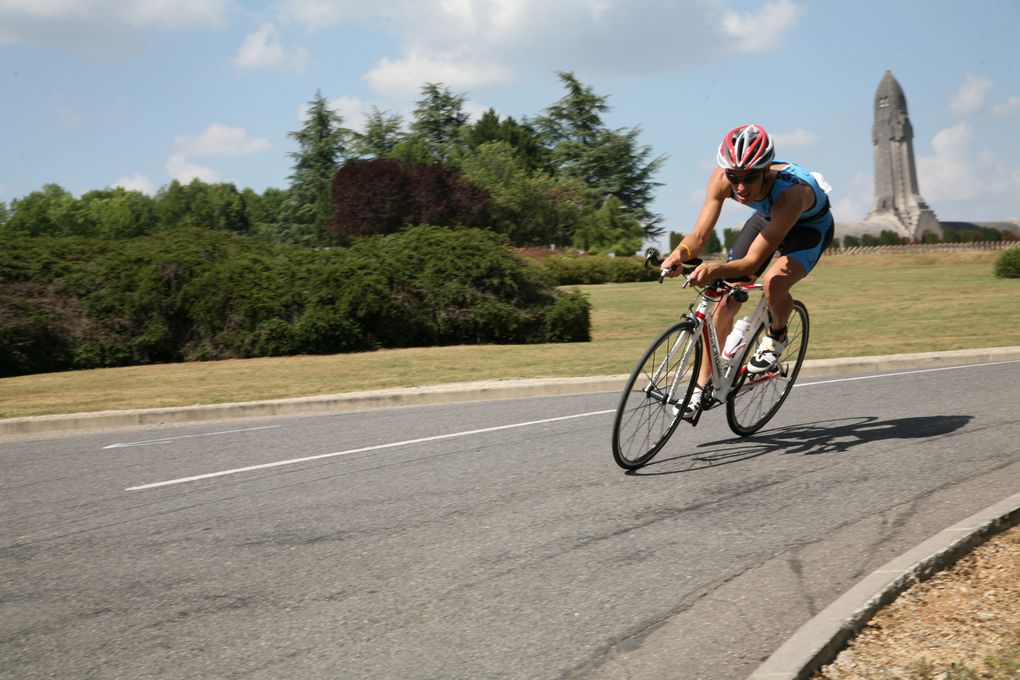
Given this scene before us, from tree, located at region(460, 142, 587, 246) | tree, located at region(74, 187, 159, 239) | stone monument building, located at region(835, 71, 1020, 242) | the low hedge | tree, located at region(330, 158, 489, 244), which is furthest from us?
tree, located at region(74, 187, 159, 239)

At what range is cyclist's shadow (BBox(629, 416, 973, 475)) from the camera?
285 inches

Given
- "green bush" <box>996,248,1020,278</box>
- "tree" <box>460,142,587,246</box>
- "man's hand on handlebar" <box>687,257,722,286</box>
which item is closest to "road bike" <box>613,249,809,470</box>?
"man's hand on handlebar" <box>687,257,722,286</box>

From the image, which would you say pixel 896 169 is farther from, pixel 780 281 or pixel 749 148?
pixel 749 148

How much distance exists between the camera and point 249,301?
18.2 meters

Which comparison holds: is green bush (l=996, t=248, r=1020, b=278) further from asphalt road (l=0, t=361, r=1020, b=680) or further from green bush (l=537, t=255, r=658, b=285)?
asphalt road (l=0, t=361, r=1020, b=680)

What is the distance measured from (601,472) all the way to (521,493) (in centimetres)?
76

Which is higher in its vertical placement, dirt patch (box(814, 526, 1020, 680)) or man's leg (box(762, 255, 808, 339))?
man's leg (box(762, 255, 808, 339))

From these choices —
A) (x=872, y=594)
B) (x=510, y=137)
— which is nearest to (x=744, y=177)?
(x=872, y=594)

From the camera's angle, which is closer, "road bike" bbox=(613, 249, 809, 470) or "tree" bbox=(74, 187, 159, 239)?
"road bike" bbox=(613, 249, 809, 470)

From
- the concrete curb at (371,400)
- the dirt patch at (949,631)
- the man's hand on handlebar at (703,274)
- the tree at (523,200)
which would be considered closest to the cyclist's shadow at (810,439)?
the man's hand on handlebar at (703,274)

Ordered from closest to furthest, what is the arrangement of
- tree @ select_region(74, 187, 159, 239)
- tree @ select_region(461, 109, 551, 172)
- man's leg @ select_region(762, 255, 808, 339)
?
man's leg @ select_region(762, 255, 808, 339)
tree @ select_region(461, 109, 551, 172)
tree @ select_region(74, 187, 159, 239)

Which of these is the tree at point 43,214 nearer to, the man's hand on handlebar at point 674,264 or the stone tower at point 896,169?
the stone tower at point 896,169

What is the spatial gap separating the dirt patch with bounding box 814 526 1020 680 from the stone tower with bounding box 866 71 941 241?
114m

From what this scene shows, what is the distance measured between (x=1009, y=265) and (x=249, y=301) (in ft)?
95.6
